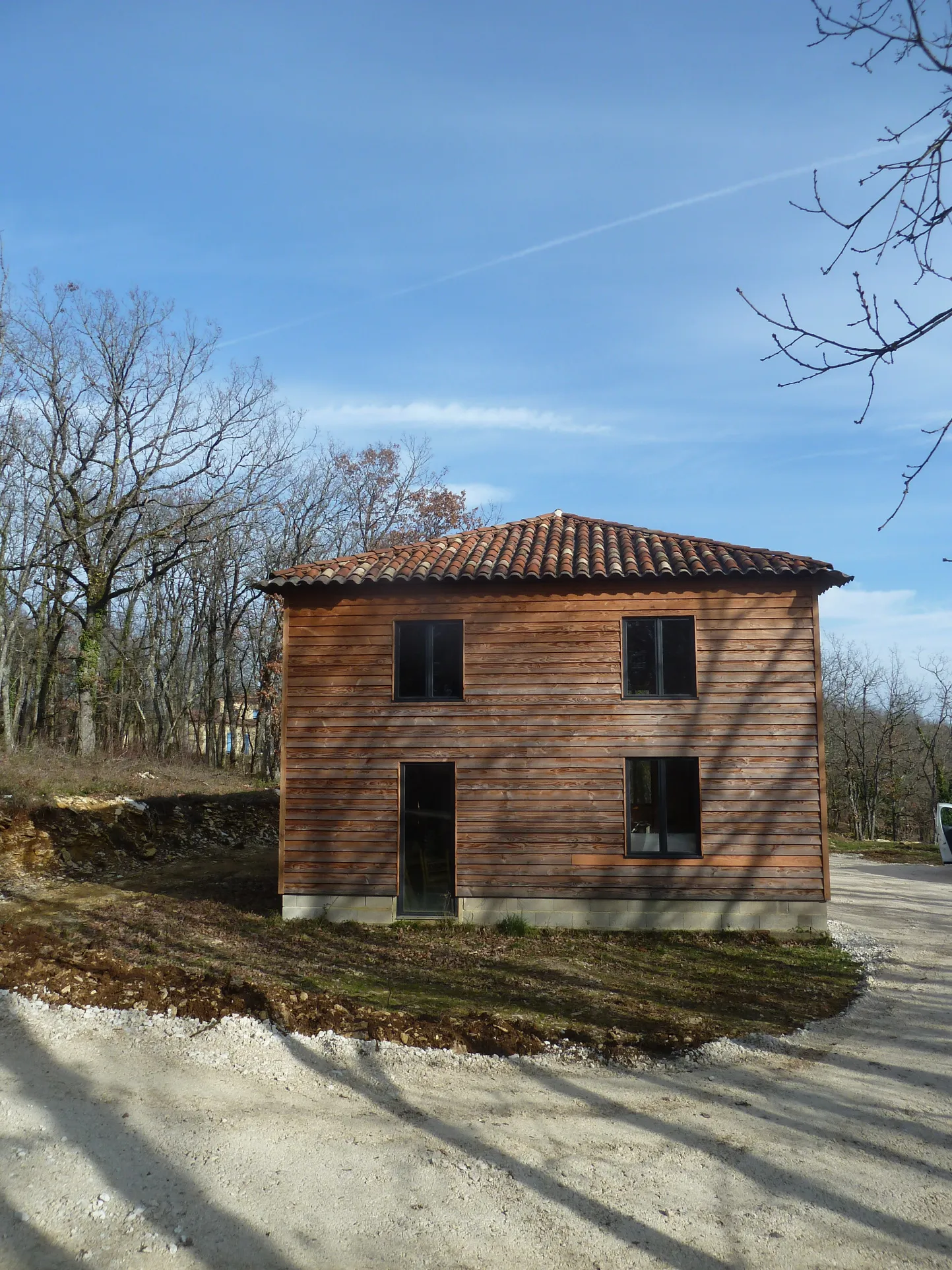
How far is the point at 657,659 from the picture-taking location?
1320 centimetres

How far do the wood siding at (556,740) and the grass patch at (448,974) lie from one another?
903 mm

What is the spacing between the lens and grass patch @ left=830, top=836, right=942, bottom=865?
74.5ft

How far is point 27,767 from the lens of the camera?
20.1 meters

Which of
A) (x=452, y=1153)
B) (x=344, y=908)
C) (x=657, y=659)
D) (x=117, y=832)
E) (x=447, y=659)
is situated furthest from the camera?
(x=117, y=832)

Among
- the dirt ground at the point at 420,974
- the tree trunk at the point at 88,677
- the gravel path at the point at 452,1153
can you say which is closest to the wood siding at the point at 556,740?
the dirt ground at the point at 420,974

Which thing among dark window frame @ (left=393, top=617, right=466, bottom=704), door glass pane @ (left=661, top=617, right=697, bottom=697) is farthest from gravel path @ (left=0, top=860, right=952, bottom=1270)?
dark window frame @ (left=393, top=617, right=466, bottom=704)

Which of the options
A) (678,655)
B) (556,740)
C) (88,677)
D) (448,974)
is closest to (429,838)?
(556,740)

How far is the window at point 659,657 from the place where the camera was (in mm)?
13125

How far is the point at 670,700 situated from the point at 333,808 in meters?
5.36

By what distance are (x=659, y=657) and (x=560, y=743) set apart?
2010 millimetres

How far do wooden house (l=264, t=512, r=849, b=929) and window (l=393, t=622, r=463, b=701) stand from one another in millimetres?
25

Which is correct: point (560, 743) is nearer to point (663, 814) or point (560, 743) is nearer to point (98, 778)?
point (663, 814)

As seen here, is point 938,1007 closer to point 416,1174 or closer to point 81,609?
point 416,1174

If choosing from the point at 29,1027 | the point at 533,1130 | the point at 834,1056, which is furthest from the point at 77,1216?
the point at 834,1056
